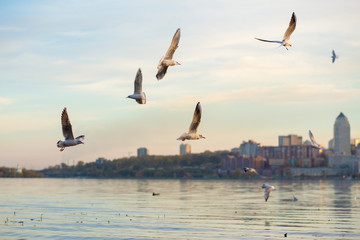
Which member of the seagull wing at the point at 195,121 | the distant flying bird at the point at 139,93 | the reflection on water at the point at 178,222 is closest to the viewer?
the distant flying bird at the point at 139,93

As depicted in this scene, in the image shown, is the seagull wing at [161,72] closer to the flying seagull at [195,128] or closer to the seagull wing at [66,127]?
the flying seagull at [195,128]

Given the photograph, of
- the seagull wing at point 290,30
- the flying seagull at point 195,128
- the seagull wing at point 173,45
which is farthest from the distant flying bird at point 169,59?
the seagull wing at point 290,30

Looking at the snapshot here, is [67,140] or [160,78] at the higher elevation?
[160,78]

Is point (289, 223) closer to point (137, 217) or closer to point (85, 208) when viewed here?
point (137, 217)

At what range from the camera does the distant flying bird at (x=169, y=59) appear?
2591 centimetres

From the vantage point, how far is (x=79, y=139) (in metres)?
27.4

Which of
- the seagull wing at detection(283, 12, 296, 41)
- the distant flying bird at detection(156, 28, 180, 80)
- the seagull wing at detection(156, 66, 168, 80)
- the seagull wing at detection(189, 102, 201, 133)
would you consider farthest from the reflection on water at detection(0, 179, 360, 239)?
the seagull wing at detection(156, 66, 168, 80)

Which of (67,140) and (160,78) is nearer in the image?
(160,78)

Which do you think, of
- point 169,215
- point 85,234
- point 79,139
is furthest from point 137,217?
point 79,139

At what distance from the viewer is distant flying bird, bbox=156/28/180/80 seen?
85.0 feet

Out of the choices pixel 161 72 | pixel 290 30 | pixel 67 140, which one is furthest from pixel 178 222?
pixel 161 72

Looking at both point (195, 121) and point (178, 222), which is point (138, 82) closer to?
point (195, 121)

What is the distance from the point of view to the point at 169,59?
2653 centimetres

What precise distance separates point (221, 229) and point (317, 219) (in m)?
17.9
